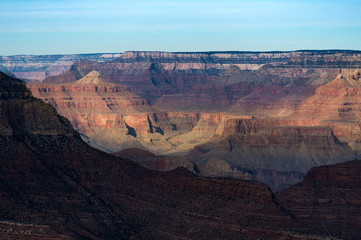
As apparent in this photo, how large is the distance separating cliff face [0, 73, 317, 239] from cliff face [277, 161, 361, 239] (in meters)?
9.89

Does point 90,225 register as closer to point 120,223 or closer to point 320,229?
point 120,223

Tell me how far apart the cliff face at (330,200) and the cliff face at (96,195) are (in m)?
9.89

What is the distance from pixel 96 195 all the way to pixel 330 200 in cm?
2526

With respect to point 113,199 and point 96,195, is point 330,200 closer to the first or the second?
point 113,199

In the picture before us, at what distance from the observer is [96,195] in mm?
94562

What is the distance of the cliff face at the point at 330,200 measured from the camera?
10106cm

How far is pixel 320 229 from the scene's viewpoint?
98.1 meters

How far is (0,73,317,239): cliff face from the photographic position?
8638 centimetres

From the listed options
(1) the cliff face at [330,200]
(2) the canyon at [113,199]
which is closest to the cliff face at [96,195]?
(2) the canyon at [113,199]

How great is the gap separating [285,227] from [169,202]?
39.1 feet

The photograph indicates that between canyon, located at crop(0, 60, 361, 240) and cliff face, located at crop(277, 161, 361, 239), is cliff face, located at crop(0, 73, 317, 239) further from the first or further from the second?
cliff face, located at crop(277, 161, 361, 239)

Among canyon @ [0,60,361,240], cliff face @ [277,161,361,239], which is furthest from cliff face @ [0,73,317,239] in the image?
cliff face @ [277,161,361,239]

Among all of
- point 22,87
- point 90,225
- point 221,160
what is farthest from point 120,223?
point 221,160

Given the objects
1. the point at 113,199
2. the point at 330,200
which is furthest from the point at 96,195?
the point at 330,200
